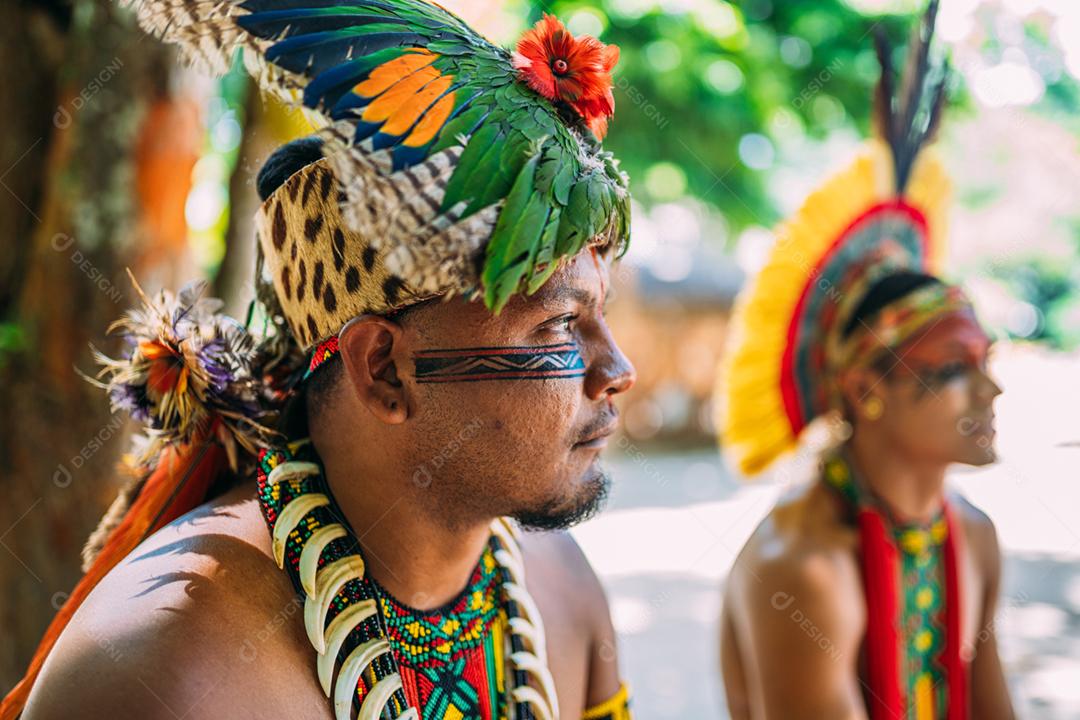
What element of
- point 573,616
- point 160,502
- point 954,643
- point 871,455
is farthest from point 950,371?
point 160,502

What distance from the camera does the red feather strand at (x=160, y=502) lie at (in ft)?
6.77

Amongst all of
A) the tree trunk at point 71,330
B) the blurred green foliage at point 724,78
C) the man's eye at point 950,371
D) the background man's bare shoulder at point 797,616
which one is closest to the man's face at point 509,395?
the background man's bare shoulder at point 797,616

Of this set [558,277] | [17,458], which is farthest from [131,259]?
[558,277]

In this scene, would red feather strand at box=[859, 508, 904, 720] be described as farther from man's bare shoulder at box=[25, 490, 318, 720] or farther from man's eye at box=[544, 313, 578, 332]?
man's bare shoulder at box=[25, 490, 318, 720]

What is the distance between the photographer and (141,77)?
3.41m

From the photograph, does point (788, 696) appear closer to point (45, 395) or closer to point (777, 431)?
point (777, 431)

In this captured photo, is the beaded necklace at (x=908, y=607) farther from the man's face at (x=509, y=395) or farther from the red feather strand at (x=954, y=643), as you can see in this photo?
the man's face at (x=509, y=395)

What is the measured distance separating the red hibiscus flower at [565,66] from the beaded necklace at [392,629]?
0.93 meters

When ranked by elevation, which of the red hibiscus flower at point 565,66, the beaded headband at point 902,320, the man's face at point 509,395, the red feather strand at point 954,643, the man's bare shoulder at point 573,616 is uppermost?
the red hibiscus flower at point 565,66

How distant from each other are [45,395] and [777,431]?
2692mm

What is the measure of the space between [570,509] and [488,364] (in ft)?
1.18

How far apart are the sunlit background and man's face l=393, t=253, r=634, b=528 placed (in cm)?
56

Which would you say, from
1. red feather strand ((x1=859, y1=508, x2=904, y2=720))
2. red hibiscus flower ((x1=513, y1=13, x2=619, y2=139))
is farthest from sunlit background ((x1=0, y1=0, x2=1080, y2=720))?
red feather strand ((x1=859, y1=508, x2=904, y2=720))

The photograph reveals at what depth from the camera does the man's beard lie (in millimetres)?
1979
